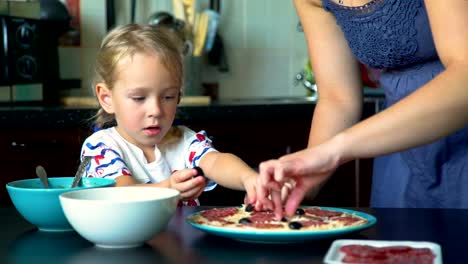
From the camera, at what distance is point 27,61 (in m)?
2.83

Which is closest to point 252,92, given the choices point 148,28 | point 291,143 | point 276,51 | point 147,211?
point 276,51

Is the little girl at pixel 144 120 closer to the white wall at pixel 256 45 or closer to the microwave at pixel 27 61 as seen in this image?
the microwave at pixel 27 61

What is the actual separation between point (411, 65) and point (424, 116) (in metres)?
0.49

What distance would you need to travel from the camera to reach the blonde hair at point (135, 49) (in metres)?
1.76

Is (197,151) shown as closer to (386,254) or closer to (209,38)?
(386,254)

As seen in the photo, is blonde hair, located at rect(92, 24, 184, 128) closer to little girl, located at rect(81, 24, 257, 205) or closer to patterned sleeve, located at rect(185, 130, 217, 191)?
little girl, located at rect(81, 24, 257, 205)

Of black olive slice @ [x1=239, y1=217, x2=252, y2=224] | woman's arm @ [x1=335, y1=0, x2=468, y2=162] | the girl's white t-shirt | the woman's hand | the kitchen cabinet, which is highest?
woman's arm @ [x1=335, y1=0, x2=468, y2=162]

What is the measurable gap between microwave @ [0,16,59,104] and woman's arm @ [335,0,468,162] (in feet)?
5.67

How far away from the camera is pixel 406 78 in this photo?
69.9 inches

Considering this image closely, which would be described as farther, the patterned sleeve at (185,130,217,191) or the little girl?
the patterned sleeve at (185,130,217,191)

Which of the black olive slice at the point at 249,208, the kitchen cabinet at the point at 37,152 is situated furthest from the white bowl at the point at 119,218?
the kitchen cabinet at the point at 37,152

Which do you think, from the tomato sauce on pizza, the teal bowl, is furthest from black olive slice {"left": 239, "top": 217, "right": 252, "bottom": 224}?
the teal bowl

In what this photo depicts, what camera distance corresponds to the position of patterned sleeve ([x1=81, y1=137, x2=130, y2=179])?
5.44 ft

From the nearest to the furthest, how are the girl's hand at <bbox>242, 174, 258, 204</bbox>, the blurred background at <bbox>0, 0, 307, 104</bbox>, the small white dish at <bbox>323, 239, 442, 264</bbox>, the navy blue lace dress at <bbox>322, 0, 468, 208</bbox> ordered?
the small white dish at <bbox>323, 239, 442, 264</bbox>
the girl's hand at <bbox>242, 174, 258, 204</bbox>
the navy blue lace dress at <bbox>322, 0, 468, 208</bbox>
the blurred background at <bbox>0, 0, 307, 104</bbox>
